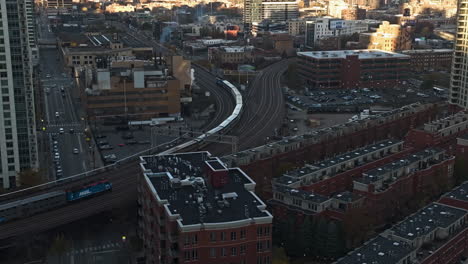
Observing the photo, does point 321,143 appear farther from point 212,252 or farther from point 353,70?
point 353,70

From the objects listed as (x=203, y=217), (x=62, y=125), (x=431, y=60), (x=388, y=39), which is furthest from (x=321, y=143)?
(x=388, y=39)

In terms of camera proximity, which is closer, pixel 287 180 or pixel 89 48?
pixel 287 180

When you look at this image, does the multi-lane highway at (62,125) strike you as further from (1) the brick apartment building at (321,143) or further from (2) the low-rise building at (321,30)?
(2) the low-rise building at (321,30)

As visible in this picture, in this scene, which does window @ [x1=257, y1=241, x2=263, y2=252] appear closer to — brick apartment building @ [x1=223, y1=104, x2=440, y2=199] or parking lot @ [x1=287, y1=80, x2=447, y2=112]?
brick apartment building @ [x1=223, y1=104, x2=440, y2=199]

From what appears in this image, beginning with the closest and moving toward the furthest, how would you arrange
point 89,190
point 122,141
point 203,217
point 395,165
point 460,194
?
point 203,217 < point 460,194 < point 89,190 < point 395,165 < point 122,141

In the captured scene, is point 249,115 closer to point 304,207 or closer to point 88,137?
point 88,137

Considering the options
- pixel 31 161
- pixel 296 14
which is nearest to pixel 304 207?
pixel 31 161

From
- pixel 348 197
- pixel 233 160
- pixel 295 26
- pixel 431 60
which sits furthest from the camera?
pixel 295 26
